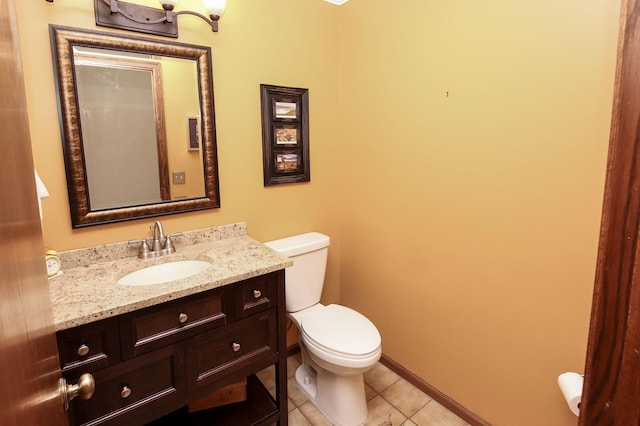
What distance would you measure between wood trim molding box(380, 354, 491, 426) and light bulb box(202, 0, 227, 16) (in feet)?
7.29

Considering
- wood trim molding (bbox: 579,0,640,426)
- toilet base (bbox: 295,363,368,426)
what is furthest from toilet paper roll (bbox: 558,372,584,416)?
wood trim molding (bbox: 579,0,640,426)

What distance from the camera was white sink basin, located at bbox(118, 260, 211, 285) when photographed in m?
1.52

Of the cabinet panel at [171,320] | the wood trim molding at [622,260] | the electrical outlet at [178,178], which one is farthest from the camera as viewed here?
the electrical outlet at [178,178]

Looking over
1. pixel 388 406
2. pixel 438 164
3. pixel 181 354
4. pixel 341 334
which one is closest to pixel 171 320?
pixel 181 354

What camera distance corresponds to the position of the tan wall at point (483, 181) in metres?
1.32

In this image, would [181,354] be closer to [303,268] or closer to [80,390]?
[80,390]

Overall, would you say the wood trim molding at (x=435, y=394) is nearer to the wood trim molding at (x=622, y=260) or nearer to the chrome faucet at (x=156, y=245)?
the chrome faucet at (x=156, y=245)

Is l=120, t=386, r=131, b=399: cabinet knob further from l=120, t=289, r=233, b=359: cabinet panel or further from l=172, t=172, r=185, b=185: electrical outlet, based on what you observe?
l=172, t=172, r=185, b=185: electrical outlet

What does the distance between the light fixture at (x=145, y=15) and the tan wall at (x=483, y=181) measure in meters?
0.90

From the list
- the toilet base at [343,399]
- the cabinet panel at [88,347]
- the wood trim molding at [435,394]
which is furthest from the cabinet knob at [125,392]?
the wood trim molding at [435,394]

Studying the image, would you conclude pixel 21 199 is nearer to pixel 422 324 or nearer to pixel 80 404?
pixel 80 404

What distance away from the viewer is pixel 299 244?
204cm

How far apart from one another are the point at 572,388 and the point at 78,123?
2.24 meters

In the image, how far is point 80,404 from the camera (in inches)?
46.7
